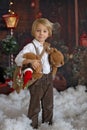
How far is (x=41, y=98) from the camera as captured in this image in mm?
1397

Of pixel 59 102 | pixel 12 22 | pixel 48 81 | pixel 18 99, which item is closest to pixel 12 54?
pixel 12 22

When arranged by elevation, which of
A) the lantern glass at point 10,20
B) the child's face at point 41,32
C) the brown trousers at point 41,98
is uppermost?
the child's face at point 41,32

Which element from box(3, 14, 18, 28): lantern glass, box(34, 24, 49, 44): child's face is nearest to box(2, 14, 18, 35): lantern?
box(3, 14, 18, 28): lantern glass

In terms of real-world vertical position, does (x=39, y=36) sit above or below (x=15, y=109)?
above

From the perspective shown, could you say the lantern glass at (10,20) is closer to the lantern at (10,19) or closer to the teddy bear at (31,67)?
the lantern at (10,19)

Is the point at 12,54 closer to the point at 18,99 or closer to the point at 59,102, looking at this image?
the point at 18,99

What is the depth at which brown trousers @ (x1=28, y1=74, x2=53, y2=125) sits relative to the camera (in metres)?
1.34

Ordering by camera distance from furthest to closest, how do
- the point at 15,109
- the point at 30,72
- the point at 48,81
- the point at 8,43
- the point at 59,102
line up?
the point at 8,43 < the point at 59,102 < the point at 15,109 < the point at 48,81 < the point at 30,72

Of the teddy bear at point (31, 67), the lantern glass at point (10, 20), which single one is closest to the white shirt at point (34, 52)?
the teddy bear at point (31, 67)

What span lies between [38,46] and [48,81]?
0.16 metres

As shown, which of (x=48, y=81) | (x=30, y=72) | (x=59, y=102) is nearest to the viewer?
(x=30, y=72)

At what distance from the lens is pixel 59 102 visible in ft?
5.98

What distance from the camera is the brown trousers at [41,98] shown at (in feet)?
4.41

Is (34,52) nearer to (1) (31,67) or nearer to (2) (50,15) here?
(1) (31,67)
